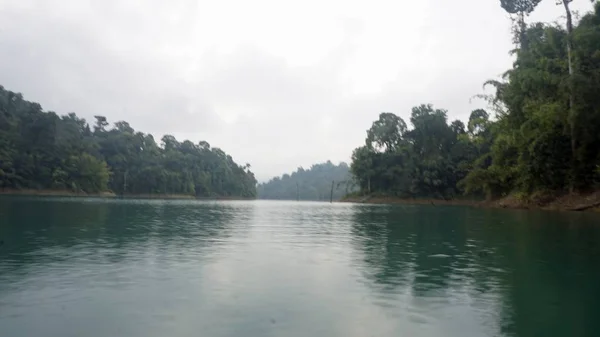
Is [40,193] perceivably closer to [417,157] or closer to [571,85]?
[417,157]

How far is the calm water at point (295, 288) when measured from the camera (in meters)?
5.93

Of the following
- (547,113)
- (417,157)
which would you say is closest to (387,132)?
(417,157)

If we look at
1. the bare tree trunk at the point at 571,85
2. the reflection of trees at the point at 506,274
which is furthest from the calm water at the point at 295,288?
the bare tree trunk at the point at 571,85

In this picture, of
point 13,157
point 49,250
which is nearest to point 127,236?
point 49,250

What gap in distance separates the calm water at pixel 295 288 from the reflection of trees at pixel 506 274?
0.03m

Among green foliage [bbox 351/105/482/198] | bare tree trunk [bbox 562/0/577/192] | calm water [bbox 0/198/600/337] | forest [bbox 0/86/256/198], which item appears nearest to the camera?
calm water [bbox 0/198/600/337]

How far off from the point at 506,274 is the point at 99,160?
4150 inches

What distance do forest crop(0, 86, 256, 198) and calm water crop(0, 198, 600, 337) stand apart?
78.2 meters

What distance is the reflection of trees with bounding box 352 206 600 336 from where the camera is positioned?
6.42 metres

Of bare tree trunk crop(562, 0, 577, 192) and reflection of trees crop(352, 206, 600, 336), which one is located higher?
bare tree trunk crop(562, 0, 577, 192)

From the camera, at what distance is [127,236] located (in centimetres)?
1566

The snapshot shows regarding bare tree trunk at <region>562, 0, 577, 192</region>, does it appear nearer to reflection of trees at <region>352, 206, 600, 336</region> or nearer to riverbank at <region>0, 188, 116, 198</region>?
reflection of trees at <region>352, 206, 600, 336</region>

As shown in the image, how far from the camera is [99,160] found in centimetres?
10288

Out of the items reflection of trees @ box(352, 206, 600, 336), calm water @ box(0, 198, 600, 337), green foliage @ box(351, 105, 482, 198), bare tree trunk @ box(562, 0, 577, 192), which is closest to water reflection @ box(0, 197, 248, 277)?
calm water @ box(0, 198, 600, 337)
